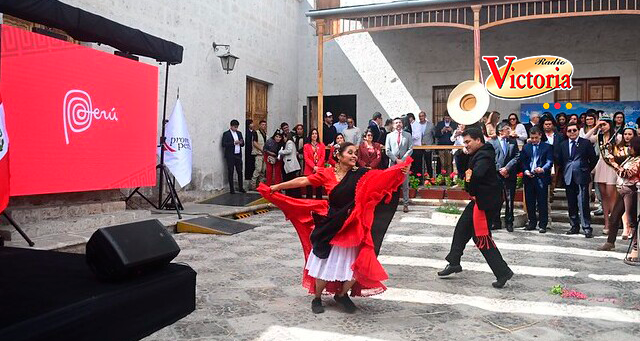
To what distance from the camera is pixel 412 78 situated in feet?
51.3

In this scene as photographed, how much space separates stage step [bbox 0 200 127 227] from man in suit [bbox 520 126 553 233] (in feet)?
22.7

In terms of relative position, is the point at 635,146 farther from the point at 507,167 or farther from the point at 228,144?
the point at 228,144

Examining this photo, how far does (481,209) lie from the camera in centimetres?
512

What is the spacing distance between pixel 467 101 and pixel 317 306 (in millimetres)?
7308

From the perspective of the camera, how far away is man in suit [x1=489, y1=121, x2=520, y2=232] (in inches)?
344

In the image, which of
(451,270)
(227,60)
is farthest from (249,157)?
(451,270)

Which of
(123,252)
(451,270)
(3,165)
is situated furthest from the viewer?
(451,270)

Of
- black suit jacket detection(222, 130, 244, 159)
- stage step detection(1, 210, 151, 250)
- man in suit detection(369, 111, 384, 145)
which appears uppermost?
man in suit detection(369, 111, 384, 145)

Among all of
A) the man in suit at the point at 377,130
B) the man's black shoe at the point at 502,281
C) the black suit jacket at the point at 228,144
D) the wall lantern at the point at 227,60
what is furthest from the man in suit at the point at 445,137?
the man's black shoe at the point at 502,281

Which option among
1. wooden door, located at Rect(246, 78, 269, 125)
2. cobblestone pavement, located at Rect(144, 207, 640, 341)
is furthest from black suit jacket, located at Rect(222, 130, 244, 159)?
cobblestone pavement, located at Rect(144, 207, 640, 341)

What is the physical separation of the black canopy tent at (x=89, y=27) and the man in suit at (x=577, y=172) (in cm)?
663

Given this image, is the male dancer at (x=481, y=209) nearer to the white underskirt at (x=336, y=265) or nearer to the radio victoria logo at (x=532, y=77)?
the white underskirt at (x=336, y=265)

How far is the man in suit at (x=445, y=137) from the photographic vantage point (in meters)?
12.9

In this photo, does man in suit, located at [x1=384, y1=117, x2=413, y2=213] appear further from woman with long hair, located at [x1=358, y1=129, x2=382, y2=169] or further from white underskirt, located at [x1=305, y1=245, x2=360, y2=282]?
white underskirt, located at [x1=305, y1=245, x2=360, y2=282]
